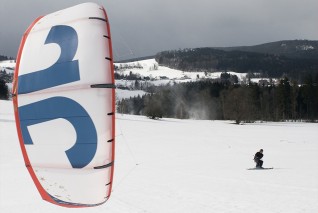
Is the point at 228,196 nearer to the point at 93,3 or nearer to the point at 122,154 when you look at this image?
the point at 93,3

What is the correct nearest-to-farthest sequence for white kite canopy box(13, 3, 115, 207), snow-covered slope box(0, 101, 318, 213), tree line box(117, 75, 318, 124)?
1. white kite canopy box(13, 3, 115, 207)
2. snow-covered slope box(0, 101, 318, 213)
3. tree line box(117, 75, 318, 124)

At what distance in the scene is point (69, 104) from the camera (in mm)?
4703

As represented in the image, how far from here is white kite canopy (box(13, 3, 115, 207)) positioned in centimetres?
457

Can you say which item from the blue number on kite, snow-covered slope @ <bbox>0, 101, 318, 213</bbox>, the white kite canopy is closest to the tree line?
snow-covered slope @ <bbox>0, 101, 318, 213</bbox>

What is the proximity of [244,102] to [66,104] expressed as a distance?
70.7m

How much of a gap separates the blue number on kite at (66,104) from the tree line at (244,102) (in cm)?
6183

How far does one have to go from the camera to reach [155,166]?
20.5 meters

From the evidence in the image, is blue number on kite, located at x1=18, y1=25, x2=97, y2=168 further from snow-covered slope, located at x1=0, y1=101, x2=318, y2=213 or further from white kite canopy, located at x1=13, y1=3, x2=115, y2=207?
snow-covered slope, located at x1=0, y1=101, x2=318, y2=213

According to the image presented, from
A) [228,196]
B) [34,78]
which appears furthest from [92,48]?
[228,196]

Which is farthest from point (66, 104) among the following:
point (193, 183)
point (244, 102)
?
point (244, 102)

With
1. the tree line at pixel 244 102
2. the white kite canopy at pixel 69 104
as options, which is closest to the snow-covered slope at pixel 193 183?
the white kite canopy at pixel 69 104

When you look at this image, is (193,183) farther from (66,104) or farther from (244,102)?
(244,102)

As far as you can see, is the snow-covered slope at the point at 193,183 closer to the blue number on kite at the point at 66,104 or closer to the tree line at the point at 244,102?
the blue number on kite at the point at 66,104

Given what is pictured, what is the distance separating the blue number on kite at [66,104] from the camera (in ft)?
15.2
